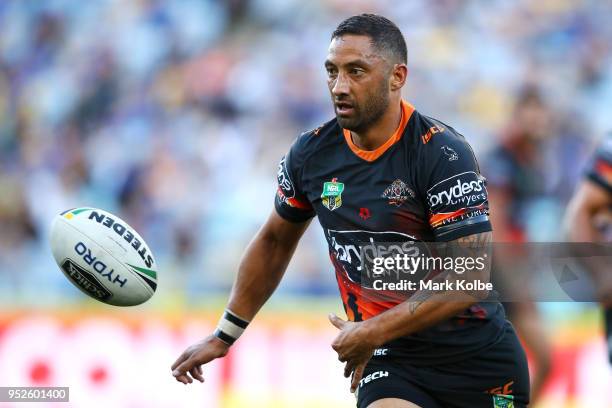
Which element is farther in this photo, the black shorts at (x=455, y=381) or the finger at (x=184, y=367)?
the finger at (x=184, y=367)

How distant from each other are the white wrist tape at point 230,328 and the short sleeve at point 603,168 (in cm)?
218

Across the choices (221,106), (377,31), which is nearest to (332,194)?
(377,31)

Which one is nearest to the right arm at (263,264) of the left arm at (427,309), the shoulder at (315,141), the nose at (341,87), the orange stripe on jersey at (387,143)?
the shoulder at (315,141)

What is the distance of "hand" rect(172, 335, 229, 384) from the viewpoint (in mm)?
4984

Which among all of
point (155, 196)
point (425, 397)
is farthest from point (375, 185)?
point (155, 196)

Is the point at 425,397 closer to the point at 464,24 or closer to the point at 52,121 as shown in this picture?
the point at 464,24

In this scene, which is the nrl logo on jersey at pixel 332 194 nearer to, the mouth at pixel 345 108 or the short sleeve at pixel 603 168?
the mouth at pixel 345 108

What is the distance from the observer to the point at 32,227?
11336 millimetres

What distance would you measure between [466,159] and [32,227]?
308 inches

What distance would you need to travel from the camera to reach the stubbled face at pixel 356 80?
4.54 m

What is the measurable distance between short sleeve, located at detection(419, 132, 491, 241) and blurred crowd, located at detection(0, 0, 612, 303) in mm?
5163

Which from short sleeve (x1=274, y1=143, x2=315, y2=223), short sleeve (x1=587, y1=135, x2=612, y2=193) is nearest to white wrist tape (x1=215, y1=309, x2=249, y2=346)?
short sleeve (x1=274, y1=143, x2=315, y2=223)

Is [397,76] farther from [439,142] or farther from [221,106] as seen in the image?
[221,106]

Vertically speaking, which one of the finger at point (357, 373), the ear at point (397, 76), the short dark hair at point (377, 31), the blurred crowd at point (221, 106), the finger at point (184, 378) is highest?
the blurred crowd at point (221, 106)
